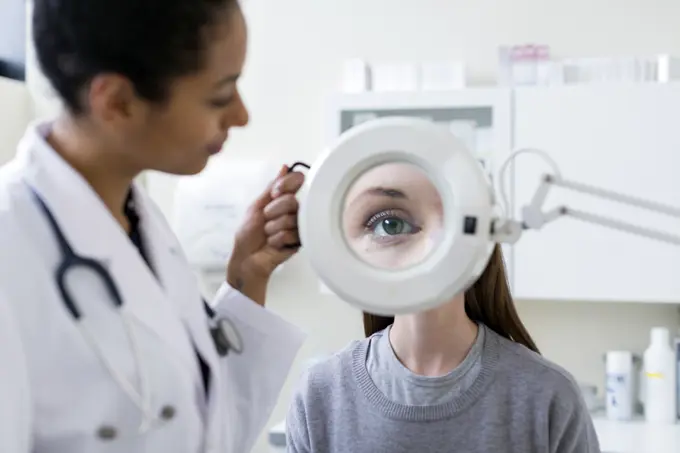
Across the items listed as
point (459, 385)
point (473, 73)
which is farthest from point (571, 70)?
point (459, 385)

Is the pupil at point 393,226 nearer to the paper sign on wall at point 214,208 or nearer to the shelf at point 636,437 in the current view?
the shelf at point 636,437

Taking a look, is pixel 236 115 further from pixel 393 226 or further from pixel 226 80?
pixel 393 226

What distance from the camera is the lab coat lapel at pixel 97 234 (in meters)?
0.75

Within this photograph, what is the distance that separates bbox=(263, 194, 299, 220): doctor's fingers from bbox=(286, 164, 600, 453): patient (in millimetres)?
243

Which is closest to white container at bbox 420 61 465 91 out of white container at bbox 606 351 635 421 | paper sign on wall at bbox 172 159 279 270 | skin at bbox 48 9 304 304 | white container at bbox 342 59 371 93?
white container at bbox 342 59 371 93

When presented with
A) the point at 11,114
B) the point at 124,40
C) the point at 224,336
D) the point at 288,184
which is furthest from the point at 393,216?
the point at 11,114

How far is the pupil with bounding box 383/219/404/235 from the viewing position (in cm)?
84

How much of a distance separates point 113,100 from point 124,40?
0.05 metres

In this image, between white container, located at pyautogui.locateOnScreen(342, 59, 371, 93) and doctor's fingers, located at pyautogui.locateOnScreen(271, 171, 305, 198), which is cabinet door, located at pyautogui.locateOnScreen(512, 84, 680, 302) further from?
doctor's fingers, located at pyautogui.locateOnScreen(271, 171, 305, 198)

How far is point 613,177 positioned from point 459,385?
1.05 m

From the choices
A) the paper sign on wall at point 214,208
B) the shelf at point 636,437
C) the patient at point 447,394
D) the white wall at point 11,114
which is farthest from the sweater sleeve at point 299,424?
the white wall at point 11,114

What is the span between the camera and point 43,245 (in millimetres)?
724

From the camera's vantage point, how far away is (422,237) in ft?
2.48

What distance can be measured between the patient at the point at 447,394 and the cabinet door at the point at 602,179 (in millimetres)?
858
